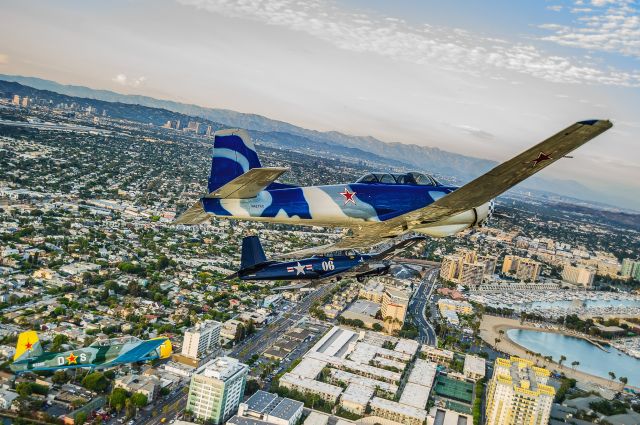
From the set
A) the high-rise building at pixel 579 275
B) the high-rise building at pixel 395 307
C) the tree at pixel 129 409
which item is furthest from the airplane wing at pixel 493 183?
the high-rise building at pixel 579 275

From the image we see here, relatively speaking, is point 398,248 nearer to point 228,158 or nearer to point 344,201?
point 344,201

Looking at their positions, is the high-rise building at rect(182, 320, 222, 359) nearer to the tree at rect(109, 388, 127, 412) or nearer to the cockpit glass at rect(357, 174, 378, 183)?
the tree at rect(109, 388, 127, 412)

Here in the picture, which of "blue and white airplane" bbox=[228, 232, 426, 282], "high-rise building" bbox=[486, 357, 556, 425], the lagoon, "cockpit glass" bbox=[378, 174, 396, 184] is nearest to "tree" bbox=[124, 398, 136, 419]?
"blue and white airplane" bbox=[228, 232, 426, 282]

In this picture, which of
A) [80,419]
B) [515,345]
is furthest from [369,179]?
[515,345]

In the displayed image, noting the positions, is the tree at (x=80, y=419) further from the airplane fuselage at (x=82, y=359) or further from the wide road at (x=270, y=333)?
the wide road at (x=270, y=333)

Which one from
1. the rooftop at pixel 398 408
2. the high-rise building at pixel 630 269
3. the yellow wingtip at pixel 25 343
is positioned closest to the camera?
the yellow wingtip at pixel 25 343

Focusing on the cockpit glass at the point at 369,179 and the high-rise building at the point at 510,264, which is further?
the high-rise building at the point at 510,264

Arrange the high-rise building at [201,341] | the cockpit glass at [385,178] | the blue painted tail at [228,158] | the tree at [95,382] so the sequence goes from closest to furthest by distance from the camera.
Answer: the blue painted tail at [228,158] < the cockpit glass at [385,178] < the tree at [95,382] < the high-rise building at [201,341]

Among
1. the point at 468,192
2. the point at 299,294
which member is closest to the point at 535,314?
the point at 299,294
